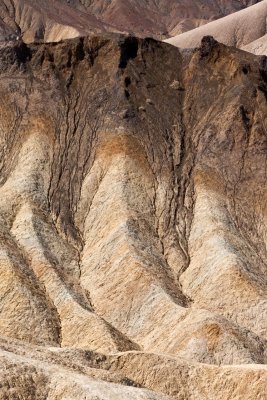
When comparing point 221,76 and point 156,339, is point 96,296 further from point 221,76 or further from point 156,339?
point 221,76

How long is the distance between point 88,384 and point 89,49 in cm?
6355

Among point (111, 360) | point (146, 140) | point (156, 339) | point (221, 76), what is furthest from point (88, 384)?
point (221, 76)

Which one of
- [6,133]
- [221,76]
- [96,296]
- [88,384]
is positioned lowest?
[88,384]

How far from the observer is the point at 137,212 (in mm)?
80250

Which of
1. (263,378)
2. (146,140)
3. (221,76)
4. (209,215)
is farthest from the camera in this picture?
(221,76)

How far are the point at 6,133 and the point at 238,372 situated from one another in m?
47.5

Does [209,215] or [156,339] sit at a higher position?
Answer: [209,215]

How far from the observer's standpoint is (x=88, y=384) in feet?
129

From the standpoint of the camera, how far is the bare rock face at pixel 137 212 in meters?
61.7

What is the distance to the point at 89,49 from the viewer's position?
316ft

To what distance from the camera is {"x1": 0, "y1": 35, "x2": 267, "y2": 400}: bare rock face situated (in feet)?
202

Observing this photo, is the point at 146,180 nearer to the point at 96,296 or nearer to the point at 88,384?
the point at 96,296

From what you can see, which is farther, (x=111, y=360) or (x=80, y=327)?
(x=80, y=327)

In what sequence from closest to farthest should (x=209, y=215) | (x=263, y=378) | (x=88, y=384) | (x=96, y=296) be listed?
(x=88, y=384) → (x=263, y=378) → (x=96, y=296) → (x=209, y=215)
